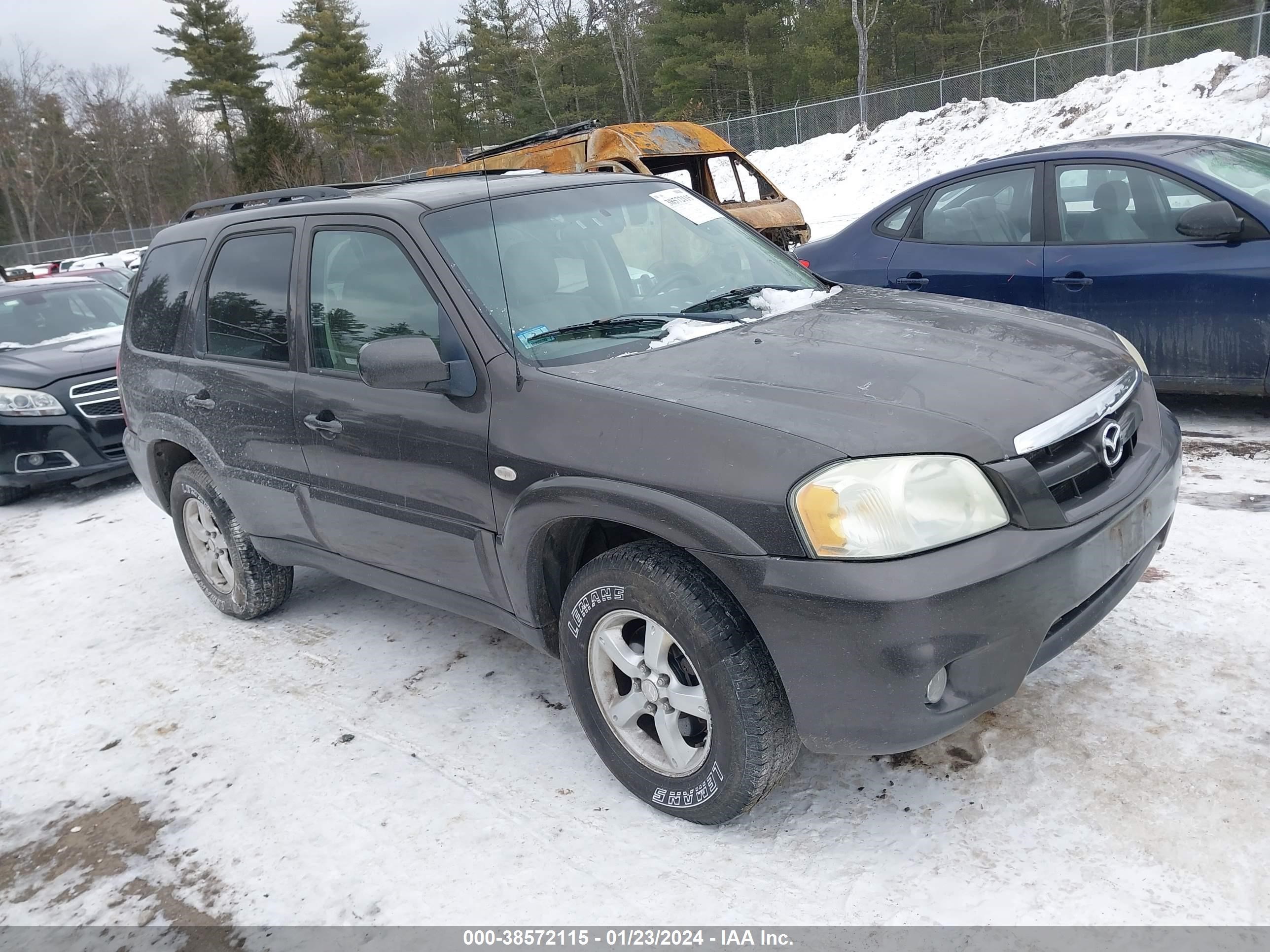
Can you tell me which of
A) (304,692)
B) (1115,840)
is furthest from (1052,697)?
(304,692)

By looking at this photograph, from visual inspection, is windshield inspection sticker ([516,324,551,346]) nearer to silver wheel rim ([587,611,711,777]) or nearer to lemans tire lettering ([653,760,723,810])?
silver wheel rim ([587,611,711,777])

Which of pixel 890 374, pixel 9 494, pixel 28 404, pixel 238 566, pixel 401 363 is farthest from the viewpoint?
pixel 9 494

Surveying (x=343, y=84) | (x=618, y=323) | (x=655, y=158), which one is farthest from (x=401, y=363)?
(x=343, y=84)

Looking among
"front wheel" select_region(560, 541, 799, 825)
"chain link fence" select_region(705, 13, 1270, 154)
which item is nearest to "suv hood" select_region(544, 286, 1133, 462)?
Result: "front wheel" select_region(560, 541, 799, 825)

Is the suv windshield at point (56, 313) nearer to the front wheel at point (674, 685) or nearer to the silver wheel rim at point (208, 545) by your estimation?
the silver wheel rim at point (208, 545)

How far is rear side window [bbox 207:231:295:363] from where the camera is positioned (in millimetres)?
3814

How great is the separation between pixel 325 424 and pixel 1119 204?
4509 mm

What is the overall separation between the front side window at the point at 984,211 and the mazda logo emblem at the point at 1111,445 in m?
3.40

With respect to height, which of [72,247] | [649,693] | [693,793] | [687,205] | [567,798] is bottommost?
[567,798]

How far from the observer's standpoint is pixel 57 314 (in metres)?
8.82

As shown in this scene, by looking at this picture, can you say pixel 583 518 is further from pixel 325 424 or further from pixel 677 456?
pixel 325 424

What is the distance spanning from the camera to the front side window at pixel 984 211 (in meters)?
5.77

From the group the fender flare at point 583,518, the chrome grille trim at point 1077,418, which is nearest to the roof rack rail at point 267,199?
the fender flare at point 583,518

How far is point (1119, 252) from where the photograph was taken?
536 cm
